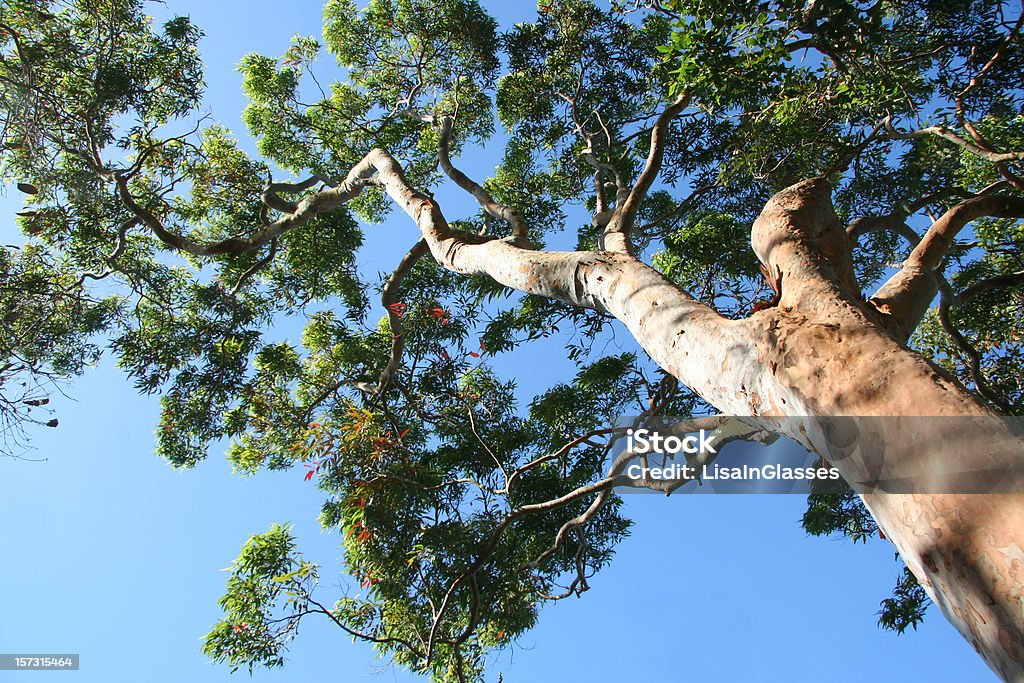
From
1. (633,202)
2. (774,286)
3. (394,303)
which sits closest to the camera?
(774,286)

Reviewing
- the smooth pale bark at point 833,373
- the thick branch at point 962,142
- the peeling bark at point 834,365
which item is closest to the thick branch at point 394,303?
the peeling bark at point 834,365

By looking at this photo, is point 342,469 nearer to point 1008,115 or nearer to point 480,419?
point 480,419

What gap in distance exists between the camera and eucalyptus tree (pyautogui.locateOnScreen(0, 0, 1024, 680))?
3.67 m

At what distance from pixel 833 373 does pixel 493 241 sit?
2.52m

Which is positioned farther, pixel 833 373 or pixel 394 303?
pixel 394 303

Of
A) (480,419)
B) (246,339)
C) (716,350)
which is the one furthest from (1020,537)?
(246,339)

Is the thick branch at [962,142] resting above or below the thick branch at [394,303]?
below

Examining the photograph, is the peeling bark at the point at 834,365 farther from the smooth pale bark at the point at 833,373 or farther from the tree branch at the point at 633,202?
the tree branch at the point at 633,202

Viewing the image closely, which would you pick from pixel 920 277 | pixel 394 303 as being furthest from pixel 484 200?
pixel 920 277

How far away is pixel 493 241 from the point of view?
3840mm

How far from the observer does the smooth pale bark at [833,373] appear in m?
1.19

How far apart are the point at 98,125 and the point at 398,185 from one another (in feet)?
14.2

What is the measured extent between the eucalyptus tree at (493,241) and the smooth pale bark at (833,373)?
0.06 ft

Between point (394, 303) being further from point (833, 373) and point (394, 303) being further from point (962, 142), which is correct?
point (833, 373)
